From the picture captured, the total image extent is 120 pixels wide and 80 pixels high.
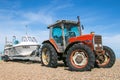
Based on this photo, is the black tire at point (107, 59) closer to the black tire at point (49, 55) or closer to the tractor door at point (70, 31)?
the tractor door at point (70, 31)

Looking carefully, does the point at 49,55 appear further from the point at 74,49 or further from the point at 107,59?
the point at 107,59

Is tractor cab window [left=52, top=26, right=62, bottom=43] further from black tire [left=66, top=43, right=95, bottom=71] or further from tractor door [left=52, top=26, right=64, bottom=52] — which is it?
black tire [left=66, top=43, right=95, bottom=71]

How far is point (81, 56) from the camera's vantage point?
10641 mm

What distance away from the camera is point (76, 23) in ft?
42.4

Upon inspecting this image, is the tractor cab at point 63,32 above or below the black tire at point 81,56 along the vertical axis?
above

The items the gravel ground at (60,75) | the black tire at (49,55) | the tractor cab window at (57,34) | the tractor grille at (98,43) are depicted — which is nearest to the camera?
the gravel ground at (60,75)

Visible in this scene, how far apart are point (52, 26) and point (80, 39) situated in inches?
99.7

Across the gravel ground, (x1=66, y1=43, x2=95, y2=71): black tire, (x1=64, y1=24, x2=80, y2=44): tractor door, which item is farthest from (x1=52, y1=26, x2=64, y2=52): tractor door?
the gravel ground

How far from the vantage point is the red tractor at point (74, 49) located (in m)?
10.5

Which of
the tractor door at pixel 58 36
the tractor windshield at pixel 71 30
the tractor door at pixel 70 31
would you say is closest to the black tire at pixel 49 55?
the tractor door at pixel 58 36

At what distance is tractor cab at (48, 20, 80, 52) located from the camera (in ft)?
40.3

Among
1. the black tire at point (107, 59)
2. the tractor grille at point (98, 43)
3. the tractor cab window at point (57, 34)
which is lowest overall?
the black tire at point (107, 59)

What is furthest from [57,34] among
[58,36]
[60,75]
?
[60,75]

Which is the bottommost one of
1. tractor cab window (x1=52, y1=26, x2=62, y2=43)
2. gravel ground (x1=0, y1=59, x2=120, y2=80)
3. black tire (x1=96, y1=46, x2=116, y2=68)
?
gravel ground (x1=0, y1=59, x2=120, y2=80)
